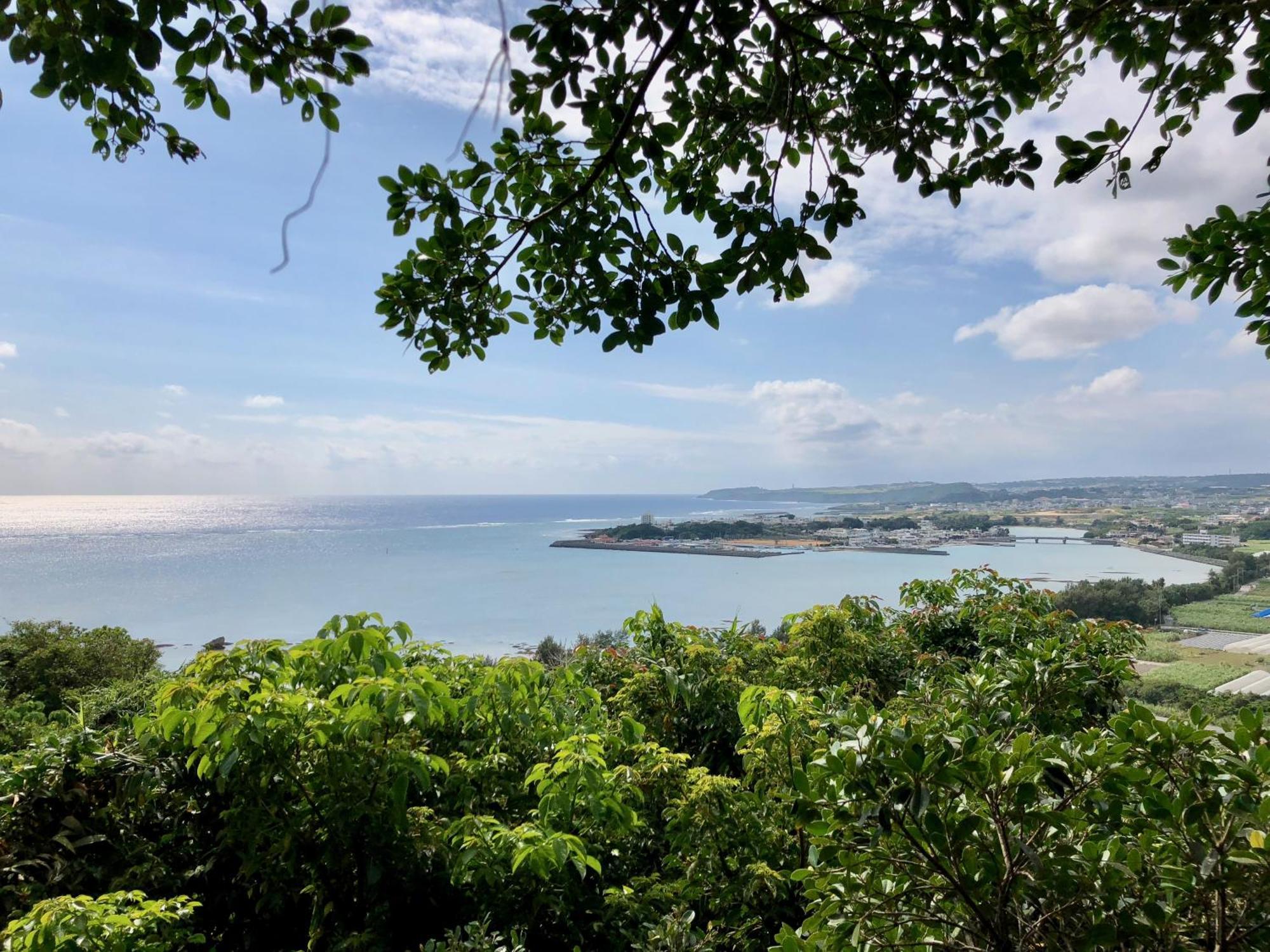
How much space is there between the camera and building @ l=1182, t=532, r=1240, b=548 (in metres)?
9.22

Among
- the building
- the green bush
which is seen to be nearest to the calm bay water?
the building

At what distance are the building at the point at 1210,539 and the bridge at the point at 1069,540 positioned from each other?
1954 mm

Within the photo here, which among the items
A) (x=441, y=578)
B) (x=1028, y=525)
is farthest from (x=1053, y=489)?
(x=441, y=578)

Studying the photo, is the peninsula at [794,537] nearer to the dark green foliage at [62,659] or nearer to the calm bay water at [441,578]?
the calm bay water at [441,578]

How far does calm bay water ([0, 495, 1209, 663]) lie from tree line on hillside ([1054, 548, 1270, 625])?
0.38 m

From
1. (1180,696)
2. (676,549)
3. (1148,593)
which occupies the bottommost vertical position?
(676,549)

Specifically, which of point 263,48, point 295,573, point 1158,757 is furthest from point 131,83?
point 295,573

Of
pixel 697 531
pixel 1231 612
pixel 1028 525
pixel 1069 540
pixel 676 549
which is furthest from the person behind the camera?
pixel 697 531

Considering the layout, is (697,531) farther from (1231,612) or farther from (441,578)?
(1231,612)

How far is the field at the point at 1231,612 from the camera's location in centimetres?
618

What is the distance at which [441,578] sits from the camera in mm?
25328

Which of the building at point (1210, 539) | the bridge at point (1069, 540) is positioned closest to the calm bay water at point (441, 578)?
the bridge at point (1069, 540)

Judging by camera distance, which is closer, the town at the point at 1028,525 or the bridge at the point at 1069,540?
the town at the point at 1028,525

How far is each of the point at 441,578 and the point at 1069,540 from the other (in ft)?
69.9
